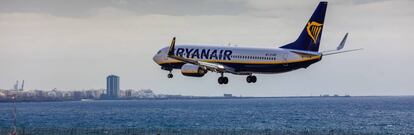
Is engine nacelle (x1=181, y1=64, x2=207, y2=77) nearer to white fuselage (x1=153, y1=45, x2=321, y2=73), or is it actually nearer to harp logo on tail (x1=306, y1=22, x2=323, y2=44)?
white fuselage (x1=153, y1=45, x2=321, y2=73)

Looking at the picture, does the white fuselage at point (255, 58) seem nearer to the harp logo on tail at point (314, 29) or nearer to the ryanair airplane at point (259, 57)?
the ryanair airplane at point (259, 57)

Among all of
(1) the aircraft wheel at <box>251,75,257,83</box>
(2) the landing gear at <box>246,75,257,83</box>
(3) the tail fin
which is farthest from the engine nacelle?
(3) the tail fin

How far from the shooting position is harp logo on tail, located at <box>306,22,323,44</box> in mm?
91125

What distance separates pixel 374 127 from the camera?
7815 inches

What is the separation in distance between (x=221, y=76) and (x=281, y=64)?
802 cm

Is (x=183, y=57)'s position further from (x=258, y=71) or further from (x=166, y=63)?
(x=258, y=71)

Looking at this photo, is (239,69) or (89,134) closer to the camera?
(239,69)

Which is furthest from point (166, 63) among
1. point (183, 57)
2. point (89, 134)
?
point (89, 134)

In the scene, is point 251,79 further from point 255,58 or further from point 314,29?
point 314,29

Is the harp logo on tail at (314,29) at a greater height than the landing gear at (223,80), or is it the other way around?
the harp logo on tail at (314,29)

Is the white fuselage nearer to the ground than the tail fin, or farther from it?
nearer to the ground

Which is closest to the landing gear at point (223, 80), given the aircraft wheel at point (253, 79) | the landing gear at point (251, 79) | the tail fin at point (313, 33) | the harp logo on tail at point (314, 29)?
the landing gear at point (251, 79)

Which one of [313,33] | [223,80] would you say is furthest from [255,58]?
[313,33]

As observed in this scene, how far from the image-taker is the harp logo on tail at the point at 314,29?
299 feet
